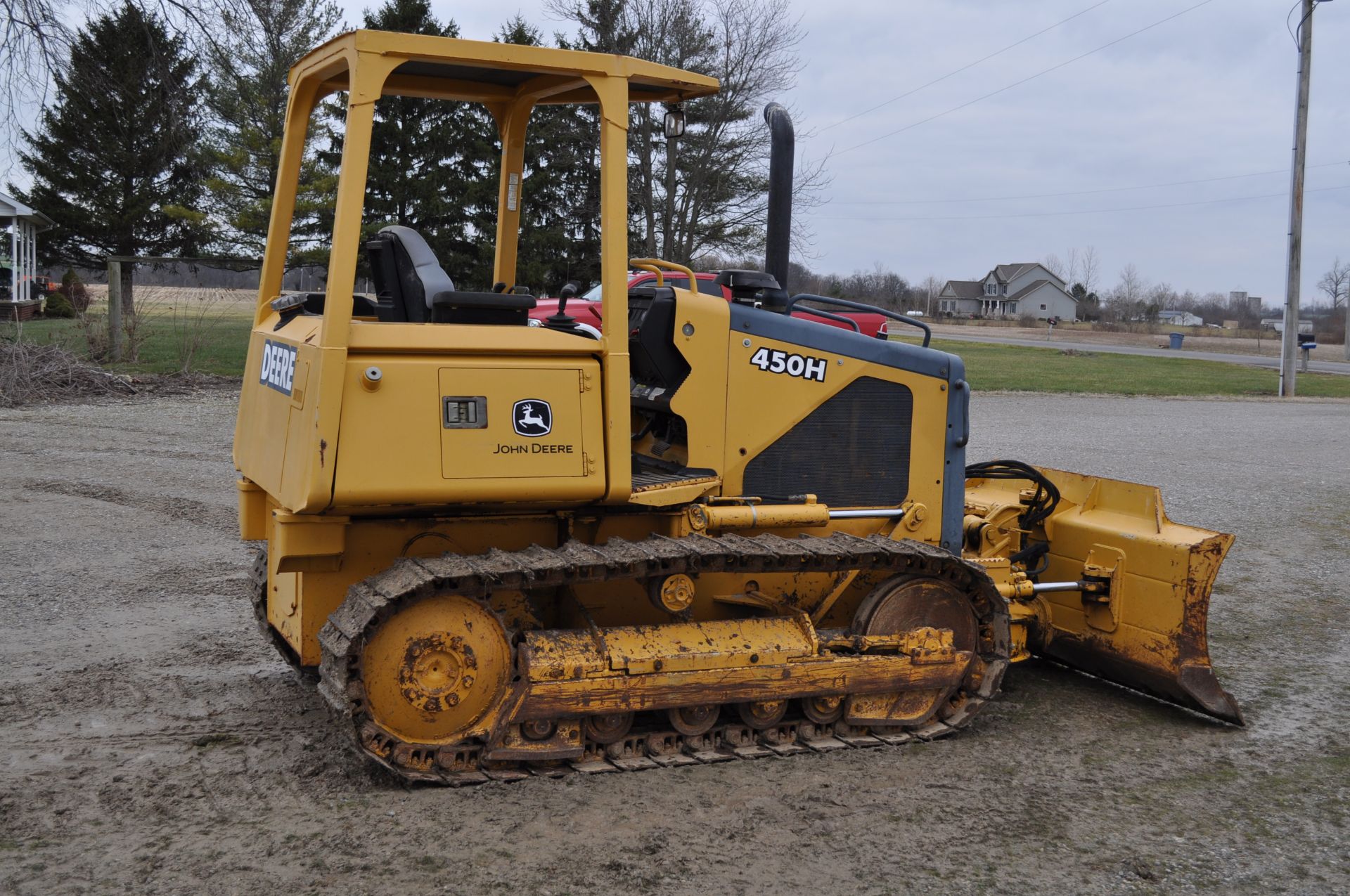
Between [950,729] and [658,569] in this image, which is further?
[950,729]

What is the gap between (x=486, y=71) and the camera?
5148 millimetres

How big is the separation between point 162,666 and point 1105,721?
178 inches

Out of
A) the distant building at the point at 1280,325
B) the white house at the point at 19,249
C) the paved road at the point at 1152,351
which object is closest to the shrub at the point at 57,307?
the white house at the point at 19,249

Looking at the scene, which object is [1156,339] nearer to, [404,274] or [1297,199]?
[1297,199]

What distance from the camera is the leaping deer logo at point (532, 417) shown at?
4516 mm

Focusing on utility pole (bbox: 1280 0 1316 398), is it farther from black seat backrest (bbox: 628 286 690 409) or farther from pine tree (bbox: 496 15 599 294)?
black seat backrest (bbox: 628 286 690 409)

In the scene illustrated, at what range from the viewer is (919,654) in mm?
5184

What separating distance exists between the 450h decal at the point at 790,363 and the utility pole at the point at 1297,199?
2469 cm

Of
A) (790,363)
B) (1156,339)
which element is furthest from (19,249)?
(1156,339)

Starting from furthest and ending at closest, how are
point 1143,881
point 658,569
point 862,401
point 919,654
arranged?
point 862,401
point 919,654
point 658,569
point 1143,881

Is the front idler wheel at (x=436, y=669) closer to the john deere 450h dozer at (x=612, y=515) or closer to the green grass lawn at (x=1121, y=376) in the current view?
the john deere 450h dozer at (x=612, y=515)

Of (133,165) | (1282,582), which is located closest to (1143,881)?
(1282,582)

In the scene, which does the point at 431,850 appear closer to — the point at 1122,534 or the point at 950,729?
the point at 950,729

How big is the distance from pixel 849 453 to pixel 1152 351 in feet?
149
